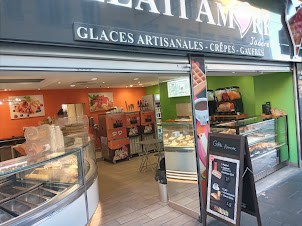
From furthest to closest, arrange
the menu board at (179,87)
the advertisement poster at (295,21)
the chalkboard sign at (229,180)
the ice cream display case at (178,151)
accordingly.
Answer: the advertisement poster at (295,21) → the ice cream display case at (178,151) → the menu board at (179,87) → the chalkboard sign at (229,180)

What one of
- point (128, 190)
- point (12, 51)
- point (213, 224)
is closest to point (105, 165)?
point (128, 190)

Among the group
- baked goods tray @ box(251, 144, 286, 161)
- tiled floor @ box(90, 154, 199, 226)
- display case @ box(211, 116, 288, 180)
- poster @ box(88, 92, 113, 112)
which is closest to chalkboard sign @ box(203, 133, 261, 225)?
tiled floor @ box(90, 154, 199, 226)

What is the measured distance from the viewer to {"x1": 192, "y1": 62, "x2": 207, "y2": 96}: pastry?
334 cm

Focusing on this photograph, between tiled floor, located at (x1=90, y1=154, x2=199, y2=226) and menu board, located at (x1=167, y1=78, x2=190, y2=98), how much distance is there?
1903mm

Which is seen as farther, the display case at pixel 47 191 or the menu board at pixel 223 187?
the menu board at pixel 223 187

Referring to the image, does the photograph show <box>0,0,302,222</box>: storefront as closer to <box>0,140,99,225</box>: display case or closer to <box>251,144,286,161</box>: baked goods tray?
<box>251,144,286,161</box>: baked goods tray

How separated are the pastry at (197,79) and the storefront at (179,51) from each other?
15 millimetres

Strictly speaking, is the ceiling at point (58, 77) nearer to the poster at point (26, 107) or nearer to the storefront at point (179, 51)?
the storefront at point (179, 51)

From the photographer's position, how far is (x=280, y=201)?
375 centimetres

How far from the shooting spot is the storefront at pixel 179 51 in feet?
A: 6.79

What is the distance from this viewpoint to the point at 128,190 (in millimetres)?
4797

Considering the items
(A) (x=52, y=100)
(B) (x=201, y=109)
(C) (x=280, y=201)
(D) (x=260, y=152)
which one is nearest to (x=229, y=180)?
(B) (x=201, y=109)

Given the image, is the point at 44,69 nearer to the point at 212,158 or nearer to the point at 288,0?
the point at 212,158

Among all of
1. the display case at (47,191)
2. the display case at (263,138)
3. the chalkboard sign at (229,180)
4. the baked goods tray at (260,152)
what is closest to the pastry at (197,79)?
the chalkboard sign at (229,180)
